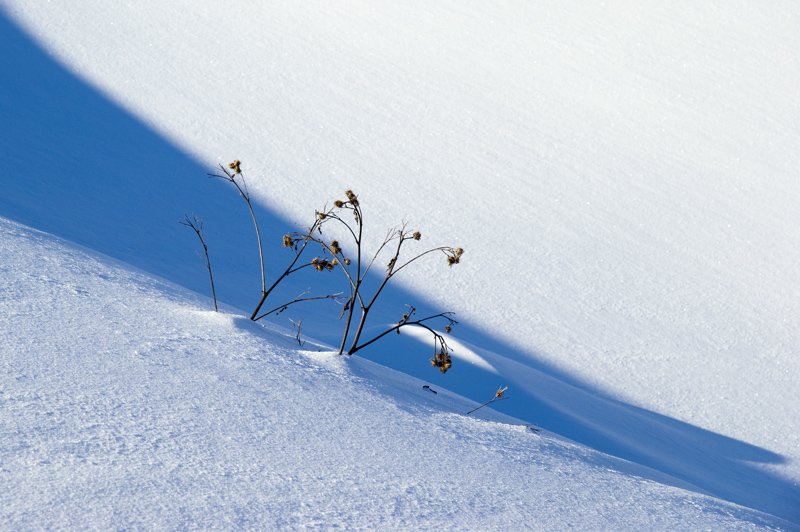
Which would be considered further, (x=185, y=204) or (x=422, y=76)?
(x=422, y=76)

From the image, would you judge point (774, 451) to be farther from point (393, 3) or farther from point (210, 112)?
point (393, 3)

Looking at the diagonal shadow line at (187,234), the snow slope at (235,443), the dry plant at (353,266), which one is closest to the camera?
the snow slope at (235,443)

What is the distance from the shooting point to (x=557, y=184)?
4699 millimetres

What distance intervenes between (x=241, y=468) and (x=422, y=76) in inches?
195

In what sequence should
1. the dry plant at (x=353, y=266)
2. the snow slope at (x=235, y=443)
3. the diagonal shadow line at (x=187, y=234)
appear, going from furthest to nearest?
the diagonal shadow line at (x=187, y=234) → the dry plant at (x=353, y=266) → the snow slope at (x=235, y=443)

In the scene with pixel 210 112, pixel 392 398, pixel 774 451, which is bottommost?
pixel 392 398

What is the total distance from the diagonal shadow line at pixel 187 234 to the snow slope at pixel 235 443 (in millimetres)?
925

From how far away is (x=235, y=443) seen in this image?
3.44 ft

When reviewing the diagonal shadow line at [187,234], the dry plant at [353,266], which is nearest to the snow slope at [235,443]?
the dry plant at [353,266]

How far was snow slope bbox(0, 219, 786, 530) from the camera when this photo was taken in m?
0.88

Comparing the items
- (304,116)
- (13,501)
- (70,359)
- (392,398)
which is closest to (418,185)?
(304,116)

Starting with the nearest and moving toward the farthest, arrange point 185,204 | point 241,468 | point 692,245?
point 241,468 < point 185,204 < point 692,245

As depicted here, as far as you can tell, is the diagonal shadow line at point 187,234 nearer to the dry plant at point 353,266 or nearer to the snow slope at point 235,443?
the dry plant at point 353,266

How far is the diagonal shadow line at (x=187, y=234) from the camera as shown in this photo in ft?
8.02
